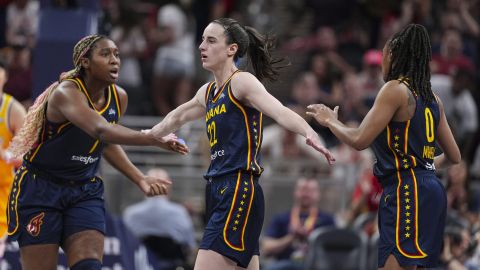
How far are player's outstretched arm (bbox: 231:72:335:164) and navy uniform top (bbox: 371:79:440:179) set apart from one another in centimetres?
43

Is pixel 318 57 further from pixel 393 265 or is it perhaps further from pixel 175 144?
pixel 393 265

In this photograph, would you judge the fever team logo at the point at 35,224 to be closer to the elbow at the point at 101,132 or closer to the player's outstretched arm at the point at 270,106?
the elbow at the point at 101,132

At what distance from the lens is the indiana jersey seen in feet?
29.8

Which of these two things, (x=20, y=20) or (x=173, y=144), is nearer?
(x=173, y=144)

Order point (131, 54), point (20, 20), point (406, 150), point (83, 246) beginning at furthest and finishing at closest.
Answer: point (20, 20), point (131, 54), point (83, 246), point (406, 150)

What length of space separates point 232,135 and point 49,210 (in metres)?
1.43

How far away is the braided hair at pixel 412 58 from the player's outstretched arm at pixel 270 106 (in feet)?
2.38

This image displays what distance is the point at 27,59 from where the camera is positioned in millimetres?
15008

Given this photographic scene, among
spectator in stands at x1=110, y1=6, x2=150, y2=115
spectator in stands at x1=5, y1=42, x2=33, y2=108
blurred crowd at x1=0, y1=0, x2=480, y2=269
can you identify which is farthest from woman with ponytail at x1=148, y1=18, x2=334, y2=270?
spectator in stands at x1=110, y1=6, x2=150, y2=115

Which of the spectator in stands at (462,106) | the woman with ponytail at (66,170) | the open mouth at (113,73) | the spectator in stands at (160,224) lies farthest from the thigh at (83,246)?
the spectator in stands at (462,106)

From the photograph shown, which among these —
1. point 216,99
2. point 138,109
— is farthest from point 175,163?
point 216,99

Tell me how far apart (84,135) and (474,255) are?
501 cm

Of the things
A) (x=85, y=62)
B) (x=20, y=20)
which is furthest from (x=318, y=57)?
(x=85, y=62)

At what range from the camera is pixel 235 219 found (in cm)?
715
